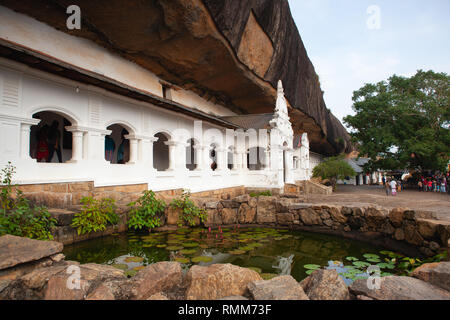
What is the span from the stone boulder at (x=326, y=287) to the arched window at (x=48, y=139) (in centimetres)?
803

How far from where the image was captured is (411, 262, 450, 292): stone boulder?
2438mm

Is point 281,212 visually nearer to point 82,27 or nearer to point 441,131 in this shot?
point 82,27

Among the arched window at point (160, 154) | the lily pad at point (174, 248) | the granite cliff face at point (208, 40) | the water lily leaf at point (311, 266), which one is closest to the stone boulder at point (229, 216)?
the lily pad at point (174, 248)

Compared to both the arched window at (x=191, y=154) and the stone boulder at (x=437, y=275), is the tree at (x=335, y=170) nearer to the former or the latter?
the arched window at (x=191, y=154)

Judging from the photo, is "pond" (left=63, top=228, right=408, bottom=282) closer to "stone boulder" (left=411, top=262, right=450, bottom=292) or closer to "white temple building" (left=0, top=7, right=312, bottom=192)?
"stone boulder" (left=411, top=262, right=450, bottom=292)

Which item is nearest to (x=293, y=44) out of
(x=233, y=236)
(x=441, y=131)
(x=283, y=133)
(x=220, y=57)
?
(x=283, y=133)

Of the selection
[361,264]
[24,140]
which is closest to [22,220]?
[24,140]

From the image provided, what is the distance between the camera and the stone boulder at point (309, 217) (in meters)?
7.29

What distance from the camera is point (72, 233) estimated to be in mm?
5438

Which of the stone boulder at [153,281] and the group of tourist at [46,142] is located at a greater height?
the group of tourist at [46,142]

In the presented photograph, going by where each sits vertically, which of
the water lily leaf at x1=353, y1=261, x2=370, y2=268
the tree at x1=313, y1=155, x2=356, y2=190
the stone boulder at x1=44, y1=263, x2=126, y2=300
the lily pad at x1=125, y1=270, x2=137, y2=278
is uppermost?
the tree at x1=313, y1=155, x2=356, y2=190

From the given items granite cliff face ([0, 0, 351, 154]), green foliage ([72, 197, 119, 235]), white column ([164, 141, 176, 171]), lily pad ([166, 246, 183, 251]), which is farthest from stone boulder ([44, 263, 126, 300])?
white column ([164, 141, 176, 171])

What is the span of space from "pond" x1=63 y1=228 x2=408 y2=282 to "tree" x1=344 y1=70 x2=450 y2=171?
16718 mm
